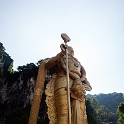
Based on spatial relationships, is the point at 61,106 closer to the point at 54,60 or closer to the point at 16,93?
the point at 54,60

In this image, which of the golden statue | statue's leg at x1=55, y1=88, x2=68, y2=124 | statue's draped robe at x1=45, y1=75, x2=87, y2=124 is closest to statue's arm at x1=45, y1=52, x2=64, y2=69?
the golden statue

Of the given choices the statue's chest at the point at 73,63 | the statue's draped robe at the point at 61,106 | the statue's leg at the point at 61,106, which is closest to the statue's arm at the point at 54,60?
the statue's chest at the point at 73,63

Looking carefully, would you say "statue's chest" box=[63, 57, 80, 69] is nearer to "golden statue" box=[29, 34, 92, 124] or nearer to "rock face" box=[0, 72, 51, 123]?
"golden statue" box=[29, 34, 92, 124]

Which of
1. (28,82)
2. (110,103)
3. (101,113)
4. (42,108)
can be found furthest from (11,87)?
(110,103)

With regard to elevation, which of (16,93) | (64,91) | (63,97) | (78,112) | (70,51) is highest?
(16,93)

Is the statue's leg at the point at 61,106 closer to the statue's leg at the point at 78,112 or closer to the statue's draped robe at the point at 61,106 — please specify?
the statue's draped robe at the point at 61,106

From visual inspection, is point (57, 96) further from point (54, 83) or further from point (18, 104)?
point (18, 104)

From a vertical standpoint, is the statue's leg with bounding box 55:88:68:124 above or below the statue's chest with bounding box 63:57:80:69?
below

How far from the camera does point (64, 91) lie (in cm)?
341

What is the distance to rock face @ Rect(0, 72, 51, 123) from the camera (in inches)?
1109

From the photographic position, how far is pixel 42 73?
4.05 metres

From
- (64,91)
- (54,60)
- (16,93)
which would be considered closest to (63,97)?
(64,91)

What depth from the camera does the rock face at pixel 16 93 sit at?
28170 mm

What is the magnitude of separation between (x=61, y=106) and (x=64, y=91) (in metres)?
0.28
